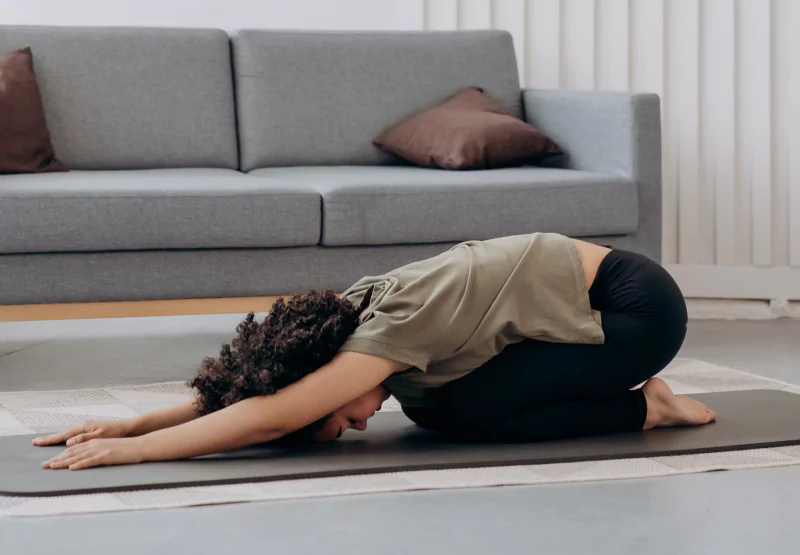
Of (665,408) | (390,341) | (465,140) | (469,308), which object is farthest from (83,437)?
(465,140)

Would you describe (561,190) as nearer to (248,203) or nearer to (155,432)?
(248,203)

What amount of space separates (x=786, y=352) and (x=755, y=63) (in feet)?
3.84

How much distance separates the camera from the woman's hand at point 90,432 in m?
1.92

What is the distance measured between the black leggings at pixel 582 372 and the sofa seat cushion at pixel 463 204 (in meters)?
0.89

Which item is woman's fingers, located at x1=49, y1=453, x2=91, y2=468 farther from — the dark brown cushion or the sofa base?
the dark brown cushion

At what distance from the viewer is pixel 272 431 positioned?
1.82 m

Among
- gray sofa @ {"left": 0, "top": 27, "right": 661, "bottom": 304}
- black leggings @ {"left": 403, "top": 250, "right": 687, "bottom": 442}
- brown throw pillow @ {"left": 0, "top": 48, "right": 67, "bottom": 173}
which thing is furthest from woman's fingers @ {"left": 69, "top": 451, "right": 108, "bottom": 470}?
brown throw pillow @ {"left": 0, "top": 48, "right": 67, "bottom": 173}

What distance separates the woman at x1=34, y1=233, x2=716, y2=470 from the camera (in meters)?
1.80

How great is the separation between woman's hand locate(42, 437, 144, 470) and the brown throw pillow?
4.50 feet

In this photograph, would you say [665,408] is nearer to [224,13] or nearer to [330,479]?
[330,479]

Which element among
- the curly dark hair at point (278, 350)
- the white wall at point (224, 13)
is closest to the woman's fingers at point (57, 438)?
the curly dark hair at point (278, 350)

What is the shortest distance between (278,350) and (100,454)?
343 mm

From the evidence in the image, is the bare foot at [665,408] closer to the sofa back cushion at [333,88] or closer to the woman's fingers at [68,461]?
the woman's fingers at [68,461]

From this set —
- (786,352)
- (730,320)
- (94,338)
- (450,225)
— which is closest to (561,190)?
(450,225)
